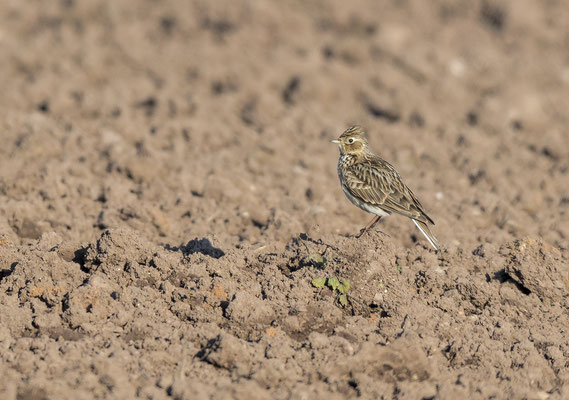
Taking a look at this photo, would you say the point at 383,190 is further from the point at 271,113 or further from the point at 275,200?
the point at 271,113

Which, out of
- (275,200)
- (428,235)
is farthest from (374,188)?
(275,200)

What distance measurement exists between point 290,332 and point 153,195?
3456mm

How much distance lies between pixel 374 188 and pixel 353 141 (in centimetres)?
65

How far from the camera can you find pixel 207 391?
4773 millimetres

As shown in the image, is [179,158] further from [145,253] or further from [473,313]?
[473,313]

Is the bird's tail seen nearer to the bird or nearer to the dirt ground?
the bird

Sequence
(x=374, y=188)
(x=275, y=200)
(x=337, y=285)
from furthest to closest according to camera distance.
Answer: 1. (x=275, y=200)
2. (x=374, y=188)
3. (x=337, y=285)

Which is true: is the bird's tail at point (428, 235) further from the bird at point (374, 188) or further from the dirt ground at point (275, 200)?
the dirt ground at point (275, 200)

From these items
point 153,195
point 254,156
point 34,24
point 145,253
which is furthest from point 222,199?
point 34,24

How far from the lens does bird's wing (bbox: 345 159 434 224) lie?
6.83 meters

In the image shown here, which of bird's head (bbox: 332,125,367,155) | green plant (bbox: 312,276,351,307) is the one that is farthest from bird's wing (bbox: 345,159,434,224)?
green plant (bbox: 312,276,351,307)

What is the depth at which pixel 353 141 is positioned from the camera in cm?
731

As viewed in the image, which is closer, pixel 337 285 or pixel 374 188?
pixel 337 285

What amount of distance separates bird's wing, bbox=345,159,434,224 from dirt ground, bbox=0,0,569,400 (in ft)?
1.28
